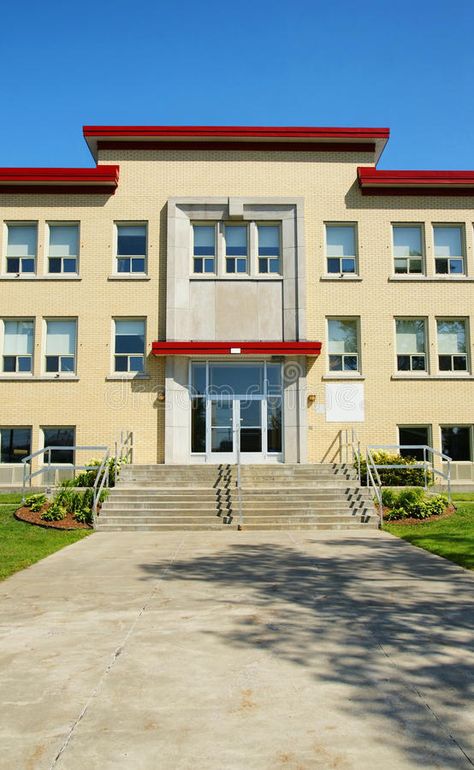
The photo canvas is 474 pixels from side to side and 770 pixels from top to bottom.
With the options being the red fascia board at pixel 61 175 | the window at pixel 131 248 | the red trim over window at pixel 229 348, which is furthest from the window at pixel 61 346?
the red fascia board at pixel 61 175

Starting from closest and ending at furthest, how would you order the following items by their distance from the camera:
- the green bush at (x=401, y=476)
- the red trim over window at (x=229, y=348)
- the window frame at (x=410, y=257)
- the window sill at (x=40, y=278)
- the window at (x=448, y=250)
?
the green bush at (x=401, y=476) < the red trim over window at (x=229, y=348) < the window sill at (x=40, y=278) < the window frame at (x=410, y=257) < the window at (x=448, y=250)

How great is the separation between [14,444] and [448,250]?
16147mm

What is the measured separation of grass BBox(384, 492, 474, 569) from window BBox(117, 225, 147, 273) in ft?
40.1

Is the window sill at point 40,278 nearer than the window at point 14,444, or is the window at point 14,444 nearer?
the window at point 14,444

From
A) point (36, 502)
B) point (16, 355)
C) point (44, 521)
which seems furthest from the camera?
point (16, 355)

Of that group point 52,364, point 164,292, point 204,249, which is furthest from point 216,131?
point 52,364

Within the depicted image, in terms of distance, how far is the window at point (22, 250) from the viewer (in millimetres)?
21703

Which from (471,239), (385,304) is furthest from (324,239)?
(471,239)

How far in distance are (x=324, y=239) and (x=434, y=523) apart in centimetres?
1120

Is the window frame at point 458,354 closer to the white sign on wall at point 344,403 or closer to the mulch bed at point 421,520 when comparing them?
the white sign on wall at point 344,403

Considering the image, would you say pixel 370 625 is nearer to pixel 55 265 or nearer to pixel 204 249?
pixel 204 249

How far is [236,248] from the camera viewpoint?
2152 centimetres

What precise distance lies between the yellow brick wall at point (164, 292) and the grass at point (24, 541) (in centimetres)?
555

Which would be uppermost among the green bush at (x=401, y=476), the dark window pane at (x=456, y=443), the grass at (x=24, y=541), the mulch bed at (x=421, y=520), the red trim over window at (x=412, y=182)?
the red trim over window at (x=412, y=182)
